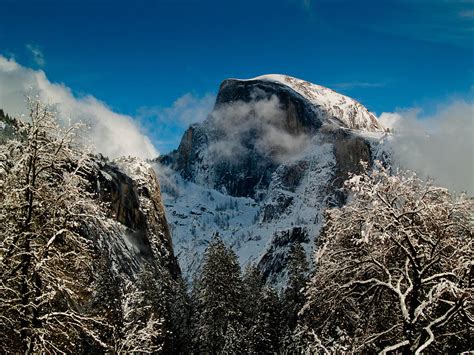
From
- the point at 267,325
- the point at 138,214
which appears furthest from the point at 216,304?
the point at 138,214

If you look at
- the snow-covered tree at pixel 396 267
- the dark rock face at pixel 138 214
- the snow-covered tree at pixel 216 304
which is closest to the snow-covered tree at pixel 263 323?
the snow-covered tree at pixel 216 304

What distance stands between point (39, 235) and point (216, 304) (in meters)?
29.8

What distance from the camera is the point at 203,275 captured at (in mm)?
41281

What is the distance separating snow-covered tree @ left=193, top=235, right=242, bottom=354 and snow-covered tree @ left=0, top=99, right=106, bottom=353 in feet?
92.9

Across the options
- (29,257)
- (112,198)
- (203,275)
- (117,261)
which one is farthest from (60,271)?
(112,198)

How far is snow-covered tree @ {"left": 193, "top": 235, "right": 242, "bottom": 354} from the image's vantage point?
3944 cm

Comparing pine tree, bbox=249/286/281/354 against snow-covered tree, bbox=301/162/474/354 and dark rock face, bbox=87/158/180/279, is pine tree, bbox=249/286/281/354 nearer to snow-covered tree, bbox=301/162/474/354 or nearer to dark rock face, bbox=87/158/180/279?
snow-covered tree, bbox=301/162/474/354

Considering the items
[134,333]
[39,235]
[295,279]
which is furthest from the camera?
[295,279]

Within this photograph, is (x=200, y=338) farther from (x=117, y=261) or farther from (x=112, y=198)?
(x=112, y=198)

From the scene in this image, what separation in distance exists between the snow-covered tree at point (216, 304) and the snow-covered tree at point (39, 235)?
28.3 metres

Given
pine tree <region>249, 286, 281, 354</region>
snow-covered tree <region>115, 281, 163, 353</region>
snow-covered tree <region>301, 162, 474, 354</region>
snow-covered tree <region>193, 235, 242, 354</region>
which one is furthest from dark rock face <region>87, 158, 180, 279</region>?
snow-covered tree <region>301, 162, 474, 354</region>

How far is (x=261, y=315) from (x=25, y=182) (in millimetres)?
33409

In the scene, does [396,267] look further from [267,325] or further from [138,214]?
[138,214]

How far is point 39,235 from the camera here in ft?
36.8
